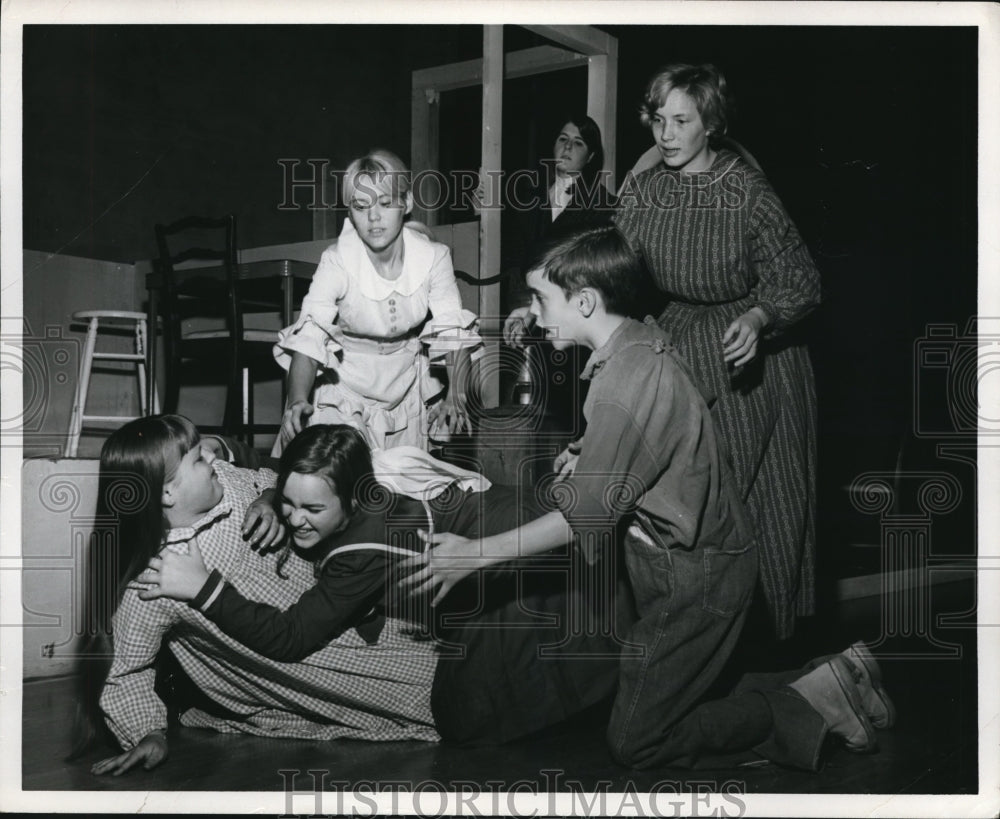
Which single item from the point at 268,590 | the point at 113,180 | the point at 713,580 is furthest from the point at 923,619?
the point at 113,180

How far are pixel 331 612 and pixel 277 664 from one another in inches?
7.0

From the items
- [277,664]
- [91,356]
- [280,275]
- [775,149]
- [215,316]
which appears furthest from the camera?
[215,316]

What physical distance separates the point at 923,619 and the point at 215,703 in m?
1.88

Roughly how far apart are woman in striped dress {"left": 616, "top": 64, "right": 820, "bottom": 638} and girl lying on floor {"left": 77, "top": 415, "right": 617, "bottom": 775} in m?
0.58

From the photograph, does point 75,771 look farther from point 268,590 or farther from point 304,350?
point 304,350

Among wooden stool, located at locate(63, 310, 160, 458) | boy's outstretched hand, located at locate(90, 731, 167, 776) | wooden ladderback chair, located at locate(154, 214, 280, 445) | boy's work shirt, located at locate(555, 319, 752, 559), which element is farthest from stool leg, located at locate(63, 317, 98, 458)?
boy's work shirt, located at locate(555, 319, 752, 559)

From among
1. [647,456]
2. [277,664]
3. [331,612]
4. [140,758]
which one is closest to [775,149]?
[647,456]

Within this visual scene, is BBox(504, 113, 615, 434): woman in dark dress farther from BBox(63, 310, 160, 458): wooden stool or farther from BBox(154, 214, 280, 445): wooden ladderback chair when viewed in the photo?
BBox(63, 310, 160, 458): wooden stool

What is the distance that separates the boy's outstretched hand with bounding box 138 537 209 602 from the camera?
228cm

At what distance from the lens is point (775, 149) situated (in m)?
2.71

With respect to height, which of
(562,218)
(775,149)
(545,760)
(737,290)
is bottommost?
(545,760)

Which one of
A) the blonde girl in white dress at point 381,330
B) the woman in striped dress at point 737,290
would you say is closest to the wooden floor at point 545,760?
the woman in striped dress at point 737,290

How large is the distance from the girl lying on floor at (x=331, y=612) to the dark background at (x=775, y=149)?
86cm

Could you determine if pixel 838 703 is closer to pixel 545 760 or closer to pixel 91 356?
pixel 545 760
